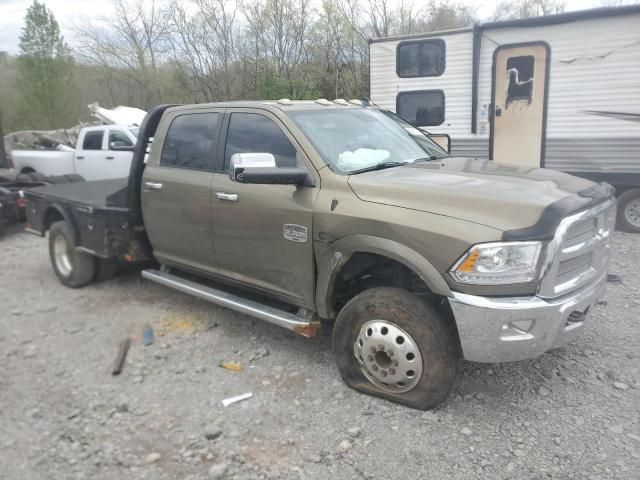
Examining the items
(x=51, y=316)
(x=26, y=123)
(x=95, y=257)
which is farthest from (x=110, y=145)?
(x=26, y=123)

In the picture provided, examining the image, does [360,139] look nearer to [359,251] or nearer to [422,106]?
[359,251]

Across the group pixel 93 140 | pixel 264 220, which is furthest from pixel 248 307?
pixel 93 140

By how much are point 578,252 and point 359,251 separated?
1.27 meters

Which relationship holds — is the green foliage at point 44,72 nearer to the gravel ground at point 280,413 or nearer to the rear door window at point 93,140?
the rear door window at point 93,140

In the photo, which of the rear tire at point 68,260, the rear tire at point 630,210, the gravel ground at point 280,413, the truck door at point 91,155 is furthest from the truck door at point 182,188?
the truck door at point 91,155

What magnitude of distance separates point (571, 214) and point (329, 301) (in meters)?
1.58

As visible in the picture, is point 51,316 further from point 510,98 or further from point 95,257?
point 510,98

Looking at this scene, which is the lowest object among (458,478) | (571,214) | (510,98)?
(458,478)

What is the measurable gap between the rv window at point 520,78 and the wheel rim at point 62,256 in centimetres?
665

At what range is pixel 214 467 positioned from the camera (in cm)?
302

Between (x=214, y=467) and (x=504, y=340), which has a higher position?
(x=504, y=340)

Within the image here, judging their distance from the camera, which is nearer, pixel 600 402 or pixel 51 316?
pixel 600 402

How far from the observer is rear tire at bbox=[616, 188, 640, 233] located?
8078 mm

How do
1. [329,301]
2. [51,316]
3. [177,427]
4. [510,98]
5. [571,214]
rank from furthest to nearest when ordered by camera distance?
[510,98], [51,316], [329,301], [177,427], [571,214]
